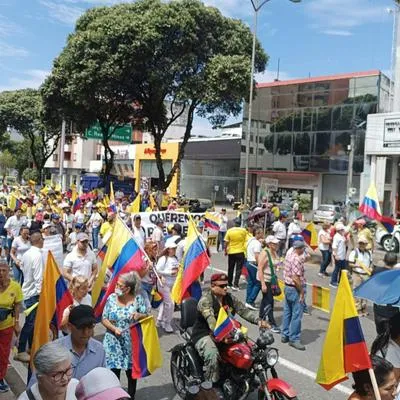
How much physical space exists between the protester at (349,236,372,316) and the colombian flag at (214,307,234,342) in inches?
220

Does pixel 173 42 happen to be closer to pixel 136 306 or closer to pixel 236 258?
pixel 236 258

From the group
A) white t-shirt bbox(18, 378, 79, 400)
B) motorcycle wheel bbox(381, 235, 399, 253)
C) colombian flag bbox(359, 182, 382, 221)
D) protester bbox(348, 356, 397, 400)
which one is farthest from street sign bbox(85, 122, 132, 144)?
white t-shirt bbox(18, 378, 79, 400)

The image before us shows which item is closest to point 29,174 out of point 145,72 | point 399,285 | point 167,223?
point 145,72

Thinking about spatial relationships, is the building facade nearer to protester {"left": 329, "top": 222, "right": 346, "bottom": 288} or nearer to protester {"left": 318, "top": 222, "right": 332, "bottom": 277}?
protester {"left": 318, "top": 222, "right": 332, "bottom": 277}

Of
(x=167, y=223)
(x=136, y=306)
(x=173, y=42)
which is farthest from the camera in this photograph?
(x=173, y=42)

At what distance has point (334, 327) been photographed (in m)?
4.21

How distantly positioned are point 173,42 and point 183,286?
20.6 m

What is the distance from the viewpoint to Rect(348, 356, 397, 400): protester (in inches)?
131

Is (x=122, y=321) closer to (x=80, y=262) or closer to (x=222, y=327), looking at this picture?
(x=222, y=327)

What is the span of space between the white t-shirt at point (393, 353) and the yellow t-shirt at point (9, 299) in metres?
3.85

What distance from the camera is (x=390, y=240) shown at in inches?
762

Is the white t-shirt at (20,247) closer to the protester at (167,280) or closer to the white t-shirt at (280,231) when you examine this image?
the protester at (167,280)

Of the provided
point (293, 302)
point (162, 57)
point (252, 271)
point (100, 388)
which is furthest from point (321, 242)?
point (162, 57)

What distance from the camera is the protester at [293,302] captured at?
7695 mm
